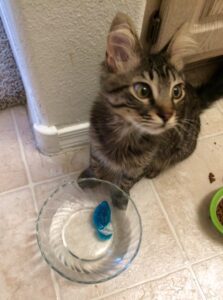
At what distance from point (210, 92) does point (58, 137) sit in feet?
1.95

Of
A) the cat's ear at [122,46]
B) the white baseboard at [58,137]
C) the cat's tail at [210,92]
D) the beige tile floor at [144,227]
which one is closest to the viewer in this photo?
the cat's ear at [122,46]

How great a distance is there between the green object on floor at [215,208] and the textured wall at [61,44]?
524 millimetres

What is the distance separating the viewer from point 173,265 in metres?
0.96

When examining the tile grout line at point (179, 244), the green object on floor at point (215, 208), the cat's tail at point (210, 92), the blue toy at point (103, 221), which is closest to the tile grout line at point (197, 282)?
the tile grout line at point (179, 244)

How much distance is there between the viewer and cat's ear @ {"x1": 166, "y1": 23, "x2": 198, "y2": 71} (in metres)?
0.72

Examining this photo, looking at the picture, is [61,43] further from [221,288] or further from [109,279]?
[221,288]

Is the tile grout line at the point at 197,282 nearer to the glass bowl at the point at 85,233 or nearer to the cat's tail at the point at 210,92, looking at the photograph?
the glass bowl at the point at 85,233

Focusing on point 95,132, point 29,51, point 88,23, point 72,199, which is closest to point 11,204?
point 72,199

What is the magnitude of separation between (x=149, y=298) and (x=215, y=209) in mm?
345

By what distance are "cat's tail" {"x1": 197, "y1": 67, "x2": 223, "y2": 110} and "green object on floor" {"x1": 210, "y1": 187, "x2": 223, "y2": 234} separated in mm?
343

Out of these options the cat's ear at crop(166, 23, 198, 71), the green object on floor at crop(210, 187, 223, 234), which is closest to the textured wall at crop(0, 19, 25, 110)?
the cat's ear at crop(166, 23, 198, 71)

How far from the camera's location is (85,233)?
0.98 metres

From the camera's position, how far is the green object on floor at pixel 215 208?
3.20 ft

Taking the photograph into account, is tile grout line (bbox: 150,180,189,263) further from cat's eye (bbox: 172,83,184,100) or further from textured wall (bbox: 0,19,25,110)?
textured wall (bbox: 0,19,25,110)
